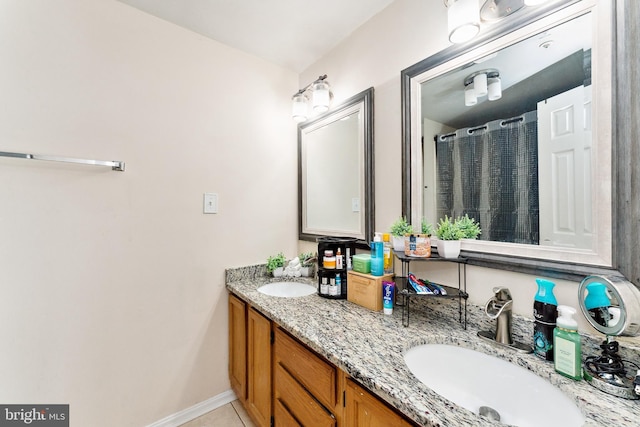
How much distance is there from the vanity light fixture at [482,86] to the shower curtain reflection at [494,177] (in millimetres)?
108

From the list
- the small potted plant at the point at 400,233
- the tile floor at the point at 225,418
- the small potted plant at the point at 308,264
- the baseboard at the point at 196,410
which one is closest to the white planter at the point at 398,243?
the small potted plant at the point at 400,233

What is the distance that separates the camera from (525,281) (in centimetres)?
92

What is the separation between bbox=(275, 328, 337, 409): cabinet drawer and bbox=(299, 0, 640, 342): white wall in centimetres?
62

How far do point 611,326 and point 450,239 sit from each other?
18.5 inches

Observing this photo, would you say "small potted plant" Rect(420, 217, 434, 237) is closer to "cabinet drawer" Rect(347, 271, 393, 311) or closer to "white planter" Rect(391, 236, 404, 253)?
"white planter" Rect(391, 236, 404, 253)

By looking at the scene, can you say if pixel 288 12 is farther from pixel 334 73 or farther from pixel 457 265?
pixel 457 265

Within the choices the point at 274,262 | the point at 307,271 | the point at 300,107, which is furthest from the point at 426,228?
the point at 300,107

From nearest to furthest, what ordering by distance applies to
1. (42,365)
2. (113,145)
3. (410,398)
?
(410,398) → (42,365) → (113,145)

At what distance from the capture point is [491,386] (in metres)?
0.83

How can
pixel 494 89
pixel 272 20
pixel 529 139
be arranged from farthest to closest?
pixel 272 20 → pixel 494 89 → pixel 529 139

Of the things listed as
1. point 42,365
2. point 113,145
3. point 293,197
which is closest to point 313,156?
point 293,197

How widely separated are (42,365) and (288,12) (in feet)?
6.92

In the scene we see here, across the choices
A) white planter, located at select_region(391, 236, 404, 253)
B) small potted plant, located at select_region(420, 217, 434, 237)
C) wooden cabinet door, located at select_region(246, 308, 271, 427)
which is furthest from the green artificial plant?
small potted plant, located at select_region(420, 217, 434, 237)

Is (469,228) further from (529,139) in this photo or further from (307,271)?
(307,271)
